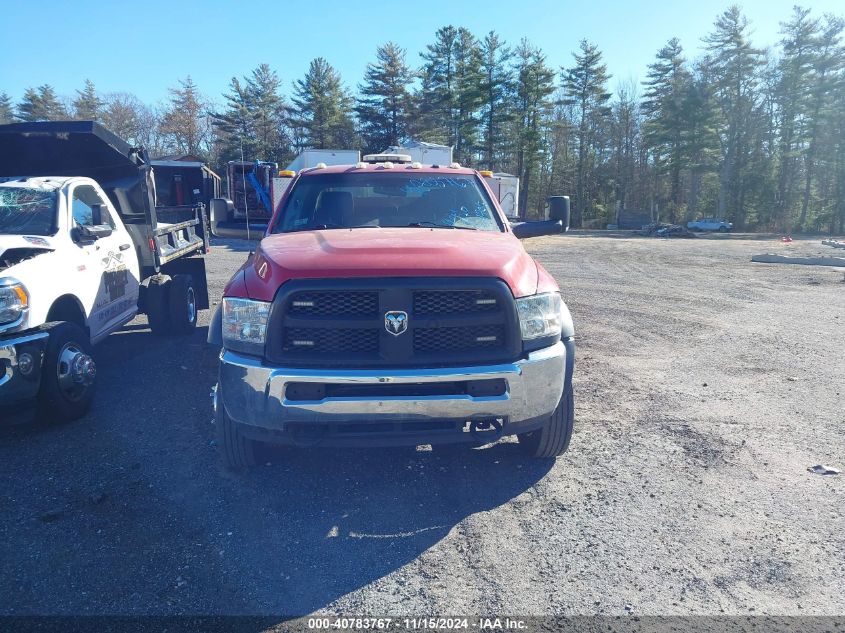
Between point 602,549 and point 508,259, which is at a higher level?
point 508,259

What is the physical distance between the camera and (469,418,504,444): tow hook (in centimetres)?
344

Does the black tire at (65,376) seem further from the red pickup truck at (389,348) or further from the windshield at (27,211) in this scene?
the red pickup truck at (389,348)

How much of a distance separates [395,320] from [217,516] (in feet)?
5.06

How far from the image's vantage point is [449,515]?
11.3ft

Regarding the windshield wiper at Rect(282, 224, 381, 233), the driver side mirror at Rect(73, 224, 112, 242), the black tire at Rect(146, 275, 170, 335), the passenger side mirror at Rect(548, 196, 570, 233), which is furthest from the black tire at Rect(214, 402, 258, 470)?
the black tire at Rect(146, 275, 170, 335)

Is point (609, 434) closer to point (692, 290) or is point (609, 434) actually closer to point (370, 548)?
point (370, 548)

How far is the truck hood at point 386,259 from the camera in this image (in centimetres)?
336

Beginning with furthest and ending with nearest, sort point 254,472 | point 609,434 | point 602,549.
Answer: point 609,434 → point 254,472 → point 602,549

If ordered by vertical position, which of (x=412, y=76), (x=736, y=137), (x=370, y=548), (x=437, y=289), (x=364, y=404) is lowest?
(x=370, y=548)

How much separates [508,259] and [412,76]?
51112 mm

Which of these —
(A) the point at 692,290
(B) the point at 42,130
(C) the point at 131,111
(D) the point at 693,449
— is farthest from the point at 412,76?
(D) the point at 693,449

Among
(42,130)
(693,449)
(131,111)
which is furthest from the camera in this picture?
(131,111)

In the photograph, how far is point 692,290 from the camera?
12359 mm

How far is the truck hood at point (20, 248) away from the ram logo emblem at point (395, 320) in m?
3.19
